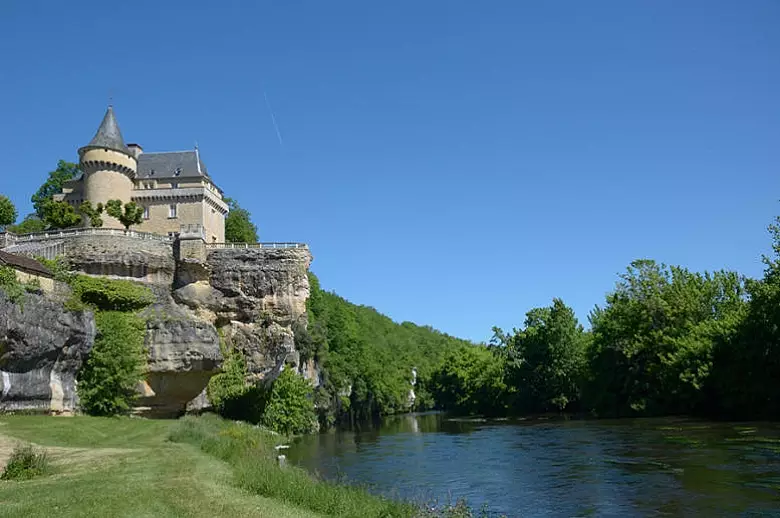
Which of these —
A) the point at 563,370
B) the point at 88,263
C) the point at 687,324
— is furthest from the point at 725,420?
the point at 88,263

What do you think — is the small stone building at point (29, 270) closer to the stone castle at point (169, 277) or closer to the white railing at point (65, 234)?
the stone castle at point (169, 277)

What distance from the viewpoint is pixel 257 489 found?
17609 millimetres

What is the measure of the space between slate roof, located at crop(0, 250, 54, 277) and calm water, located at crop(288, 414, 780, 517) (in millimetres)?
19516

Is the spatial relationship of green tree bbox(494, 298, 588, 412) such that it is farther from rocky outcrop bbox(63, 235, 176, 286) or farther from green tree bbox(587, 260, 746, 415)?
rocky outcrop bbox(63, 235, 176, 286)

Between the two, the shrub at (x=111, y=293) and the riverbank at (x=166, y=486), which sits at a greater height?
the shrub at (x=111, y=293)

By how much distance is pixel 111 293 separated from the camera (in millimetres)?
43938

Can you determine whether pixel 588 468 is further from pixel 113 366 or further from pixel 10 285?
pixel 10 285

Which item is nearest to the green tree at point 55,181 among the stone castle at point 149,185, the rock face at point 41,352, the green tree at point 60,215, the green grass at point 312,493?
the stone castle at point 149,185


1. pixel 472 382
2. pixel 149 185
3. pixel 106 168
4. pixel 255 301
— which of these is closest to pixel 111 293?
pixel 255 301

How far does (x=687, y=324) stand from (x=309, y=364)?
3573cm

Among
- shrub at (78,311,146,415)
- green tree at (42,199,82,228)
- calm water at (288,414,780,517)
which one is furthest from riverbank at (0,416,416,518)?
green tree at (42,199,82,228)

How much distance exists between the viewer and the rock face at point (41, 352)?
32312mm

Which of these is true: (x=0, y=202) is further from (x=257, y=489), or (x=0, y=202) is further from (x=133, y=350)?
(x=257, y=489)

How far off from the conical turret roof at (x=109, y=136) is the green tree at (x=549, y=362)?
49715 millimetres
